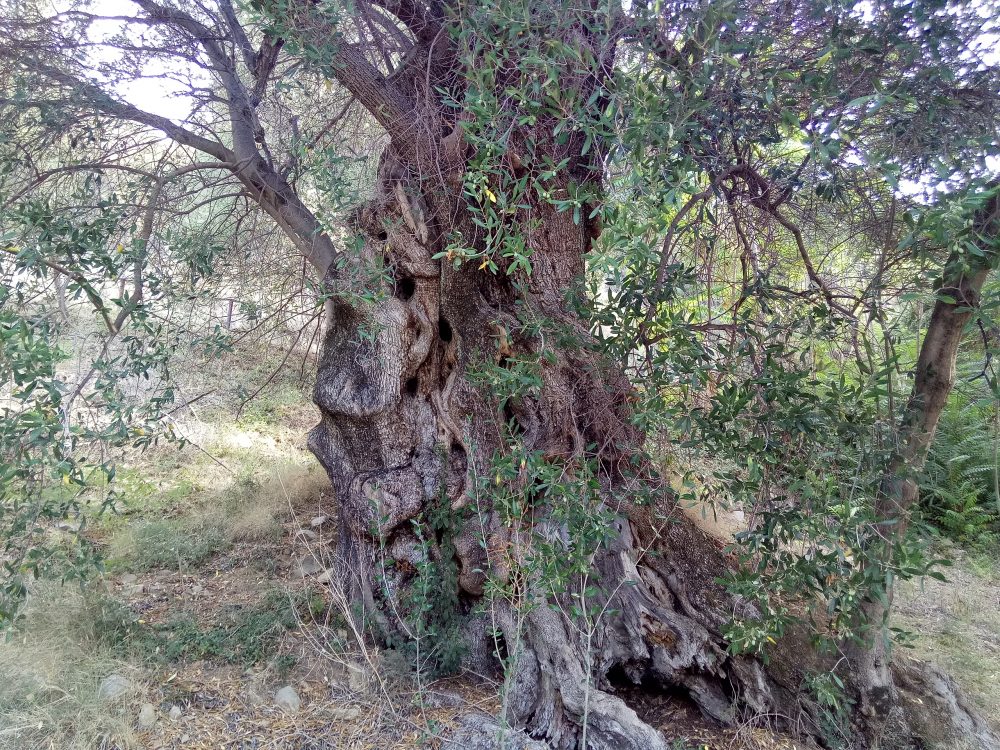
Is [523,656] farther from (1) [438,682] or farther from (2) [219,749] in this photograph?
(2) [219,749]

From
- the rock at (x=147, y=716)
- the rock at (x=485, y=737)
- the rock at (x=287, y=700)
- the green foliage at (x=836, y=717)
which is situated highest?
the green foliage at (x=836, y=717)

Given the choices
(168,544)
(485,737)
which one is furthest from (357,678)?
(168,544)

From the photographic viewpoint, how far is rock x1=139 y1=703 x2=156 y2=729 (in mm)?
3191

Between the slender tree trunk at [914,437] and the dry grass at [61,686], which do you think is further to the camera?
the dry grass at [61,686]

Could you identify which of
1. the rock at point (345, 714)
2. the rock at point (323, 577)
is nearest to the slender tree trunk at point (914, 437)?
the rock at point (345, 714)

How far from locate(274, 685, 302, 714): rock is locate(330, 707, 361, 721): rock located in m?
0.19

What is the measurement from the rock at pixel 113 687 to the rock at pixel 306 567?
1.40 metres

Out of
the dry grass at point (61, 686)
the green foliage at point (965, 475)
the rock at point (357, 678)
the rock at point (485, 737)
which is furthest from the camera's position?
the green foliage at point (965, 475)

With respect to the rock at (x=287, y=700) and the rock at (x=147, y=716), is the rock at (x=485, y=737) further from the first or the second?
the rock at (x=147, y=716)

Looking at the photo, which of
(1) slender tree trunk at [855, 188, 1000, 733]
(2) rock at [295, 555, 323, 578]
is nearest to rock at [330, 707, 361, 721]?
(2) rock at [295, 555, 323, 578]

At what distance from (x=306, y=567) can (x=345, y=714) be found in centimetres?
155

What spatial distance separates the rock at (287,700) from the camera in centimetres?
347

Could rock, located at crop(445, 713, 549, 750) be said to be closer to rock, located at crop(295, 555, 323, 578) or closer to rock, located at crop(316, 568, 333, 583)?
rock, located at crop(316, 568, 333, 583)

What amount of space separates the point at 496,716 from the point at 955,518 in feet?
16.5
